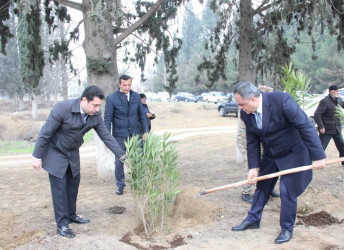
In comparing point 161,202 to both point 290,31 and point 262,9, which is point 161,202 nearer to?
point 262,9

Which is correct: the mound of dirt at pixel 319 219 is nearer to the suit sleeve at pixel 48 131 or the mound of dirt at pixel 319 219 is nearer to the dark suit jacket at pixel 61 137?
Answer: the dark suit jacket at pixel 61 137

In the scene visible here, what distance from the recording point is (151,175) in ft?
13.2

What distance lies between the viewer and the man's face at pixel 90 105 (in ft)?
12.6

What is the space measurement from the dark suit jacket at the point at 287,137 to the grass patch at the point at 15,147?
12039 mm

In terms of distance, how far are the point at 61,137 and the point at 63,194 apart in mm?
664

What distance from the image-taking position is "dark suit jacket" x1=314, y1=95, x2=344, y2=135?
23.4 feet

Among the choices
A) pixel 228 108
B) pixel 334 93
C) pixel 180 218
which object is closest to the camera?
pixel 180 218

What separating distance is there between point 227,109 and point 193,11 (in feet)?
53.1

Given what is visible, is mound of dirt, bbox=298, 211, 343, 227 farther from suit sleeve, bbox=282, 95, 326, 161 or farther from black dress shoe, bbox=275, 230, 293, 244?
suit sleeve, bbox=282, 95, 326, 161

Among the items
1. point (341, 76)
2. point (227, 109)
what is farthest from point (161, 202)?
point (341, 76)

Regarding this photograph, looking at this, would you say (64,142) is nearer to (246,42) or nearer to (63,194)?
(63,194)

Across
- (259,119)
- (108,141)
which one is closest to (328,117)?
(259,119)

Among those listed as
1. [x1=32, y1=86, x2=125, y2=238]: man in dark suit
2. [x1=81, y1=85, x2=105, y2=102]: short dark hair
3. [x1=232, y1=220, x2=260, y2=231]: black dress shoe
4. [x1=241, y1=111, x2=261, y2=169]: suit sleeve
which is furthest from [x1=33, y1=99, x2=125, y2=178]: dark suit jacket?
[x1=232, y1=220, x2=260, y2=231]: black dress shoe

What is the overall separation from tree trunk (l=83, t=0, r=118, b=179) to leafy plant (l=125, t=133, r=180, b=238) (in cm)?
263
